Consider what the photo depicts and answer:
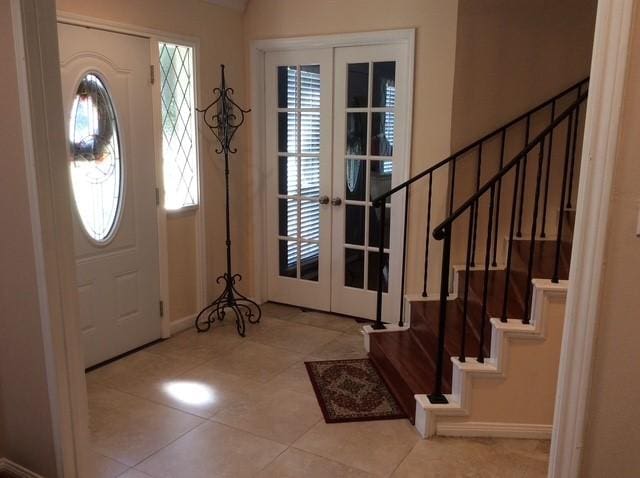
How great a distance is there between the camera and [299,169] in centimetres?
448

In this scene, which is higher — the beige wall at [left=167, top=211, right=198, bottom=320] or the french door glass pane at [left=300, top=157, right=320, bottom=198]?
the french door glass pane at [left=300, top=157, right=320, bottom=198]

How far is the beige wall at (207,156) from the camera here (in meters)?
3.77

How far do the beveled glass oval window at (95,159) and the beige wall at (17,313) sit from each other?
1183mm

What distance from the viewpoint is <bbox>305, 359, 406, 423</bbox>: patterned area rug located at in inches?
118

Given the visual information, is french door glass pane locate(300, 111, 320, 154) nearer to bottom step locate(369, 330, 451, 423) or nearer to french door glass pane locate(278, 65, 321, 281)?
french door glass pane locate(278, 65, 321, 281)

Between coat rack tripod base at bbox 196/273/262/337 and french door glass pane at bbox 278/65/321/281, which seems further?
french door glass pane at bbox 278/65/321/281

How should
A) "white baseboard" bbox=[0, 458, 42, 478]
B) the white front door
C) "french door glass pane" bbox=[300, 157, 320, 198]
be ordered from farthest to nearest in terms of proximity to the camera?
"french door glass pane" bbox=[300, 157, 320, 198] → the white front door → "white baseboard" bbox=[0, 458, 42, 478]

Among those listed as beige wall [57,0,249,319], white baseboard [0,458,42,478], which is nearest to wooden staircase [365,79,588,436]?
beige wall [57,0,249,319]

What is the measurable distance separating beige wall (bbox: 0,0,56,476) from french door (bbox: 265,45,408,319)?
2.43 m

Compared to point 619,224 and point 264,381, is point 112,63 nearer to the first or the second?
point 264,381

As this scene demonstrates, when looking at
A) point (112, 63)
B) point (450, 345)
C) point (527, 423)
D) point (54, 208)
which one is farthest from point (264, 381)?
point (112, 63)

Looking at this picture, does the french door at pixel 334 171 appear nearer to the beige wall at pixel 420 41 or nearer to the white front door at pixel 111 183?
the beige wall at pixel 420 41

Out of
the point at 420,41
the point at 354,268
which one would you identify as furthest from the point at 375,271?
the point at 420,41

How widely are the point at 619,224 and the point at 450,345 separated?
1676 millimetres
